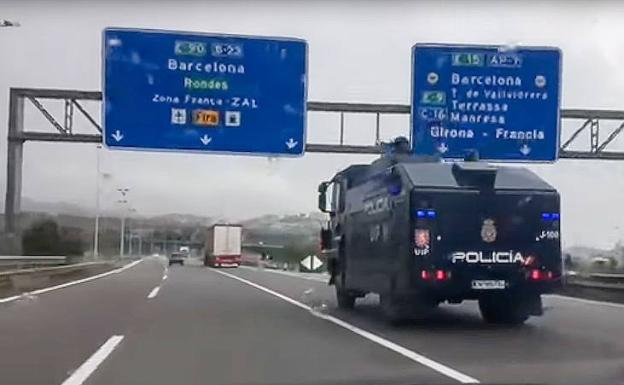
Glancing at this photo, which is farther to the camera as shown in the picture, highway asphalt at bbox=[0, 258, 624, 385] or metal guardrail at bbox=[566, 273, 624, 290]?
metal guardrail at bbox=[566, 273, 624, 290]

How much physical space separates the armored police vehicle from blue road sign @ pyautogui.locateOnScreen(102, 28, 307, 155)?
265 inches

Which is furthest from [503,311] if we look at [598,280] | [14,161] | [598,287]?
[14,161]

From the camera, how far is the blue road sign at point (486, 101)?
2419 centimetres

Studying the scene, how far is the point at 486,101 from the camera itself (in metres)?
24.5

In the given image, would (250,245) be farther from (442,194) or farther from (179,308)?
(442,194)

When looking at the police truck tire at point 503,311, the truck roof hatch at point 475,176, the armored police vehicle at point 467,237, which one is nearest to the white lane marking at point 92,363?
the armored police vehicle at point 467,237

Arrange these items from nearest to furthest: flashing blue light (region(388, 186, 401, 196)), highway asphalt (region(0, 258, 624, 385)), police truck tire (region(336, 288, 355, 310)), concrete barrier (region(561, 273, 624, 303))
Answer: highway asphalt (region(0, 258, 624, 385)), flashing blue light (region(388, 186, 401, 196)), police truck tire (region(336, 288, 355, 310)), concrete barrier (region(561, 273, 624, 303))

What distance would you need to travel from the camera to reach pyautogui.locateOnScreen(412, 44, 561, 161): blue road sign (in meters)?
24.2

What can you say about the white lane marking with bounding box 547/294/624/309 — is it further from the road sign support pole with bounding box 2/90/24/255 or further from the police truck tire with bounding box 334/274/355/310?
the road sign support pole with bounding box 2/90/24/255

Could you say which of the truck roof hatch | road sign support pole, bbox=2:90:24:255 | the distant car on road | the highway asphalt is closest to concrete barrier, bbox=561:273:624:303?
the highway asphalt

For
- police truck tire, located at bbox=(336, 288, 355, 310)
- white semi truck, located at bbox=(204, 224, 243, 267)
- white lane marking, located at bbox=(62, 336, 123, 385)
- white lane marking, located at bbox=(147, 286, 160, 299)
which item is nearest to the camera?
white lane marking, located at bbox=(62, 336, 123, 385)

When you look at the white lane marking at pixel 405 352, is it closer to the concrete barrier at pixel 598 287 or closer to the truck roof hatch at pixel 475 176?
the truck roof hatch at pixel 475 176

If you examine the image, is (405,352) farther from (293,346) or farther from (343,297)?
(343,297)

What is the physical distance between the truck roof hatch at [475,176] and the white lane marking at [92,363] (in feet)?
20.2
